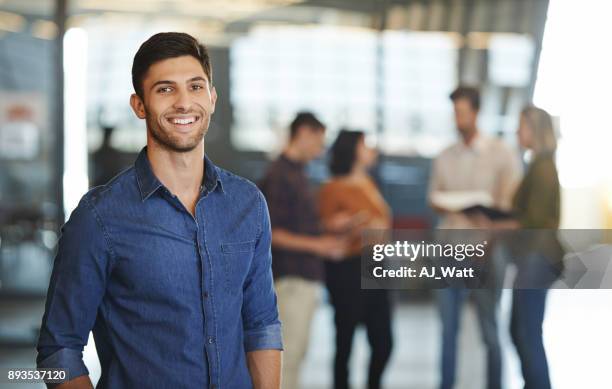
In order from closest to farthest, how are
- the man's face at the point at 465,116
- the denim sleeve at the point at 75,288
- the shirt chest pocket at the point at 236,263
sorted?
the denim sleeve at the point at 75,288 → the shirt chest pocket at the point at 236,263 → the man's face at the point at 465,116

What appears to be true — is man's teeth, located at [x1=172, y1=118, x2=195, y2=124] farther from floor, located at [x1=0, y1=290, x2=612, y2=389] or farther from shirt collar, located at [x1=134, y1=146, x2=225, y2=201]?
floor, located at [x1=0, y1=290, x2=612, y2=389]

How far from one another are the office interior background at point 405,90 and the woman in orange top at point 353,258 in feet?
0.18

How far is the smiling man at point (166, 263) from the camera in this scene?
1716 millimetres

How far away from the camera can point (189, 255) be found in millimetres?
1793

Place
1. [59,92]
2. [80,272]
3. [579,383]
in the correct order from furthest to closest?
1. [59,92]
2. [579,383]
3. [80,272]

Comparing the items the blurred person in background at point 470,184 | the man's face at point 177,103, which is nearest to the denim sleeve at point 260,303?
the man's face at point 177,103

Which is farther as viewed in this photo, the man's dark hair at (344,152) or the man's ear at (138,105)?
the man's dark hair at (344,152)

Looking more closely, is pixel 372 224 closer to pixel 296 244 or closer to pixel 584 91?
pixel 296 244

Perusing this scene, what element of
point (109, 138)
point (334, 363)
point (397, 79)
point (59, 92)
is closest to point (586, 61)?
point (397, 79)

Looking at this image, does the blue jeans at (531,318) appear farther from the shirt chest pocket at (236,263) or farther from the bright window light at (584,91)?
the shirt chest pocket at (236,263)

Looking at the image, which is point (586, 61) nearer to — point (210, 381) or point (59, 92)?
point (59, 92)

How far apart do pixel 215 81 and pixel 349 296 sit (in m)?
1.22

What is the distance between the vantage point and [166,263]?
1745 mm

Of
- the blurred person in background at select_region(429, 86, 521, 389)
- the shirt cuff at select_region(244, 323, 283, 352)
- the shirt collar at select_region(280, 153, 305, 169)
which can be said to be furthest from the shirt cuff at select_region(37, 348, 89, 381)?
the blurred person in background at select_region(429, 86, 521, 389)
